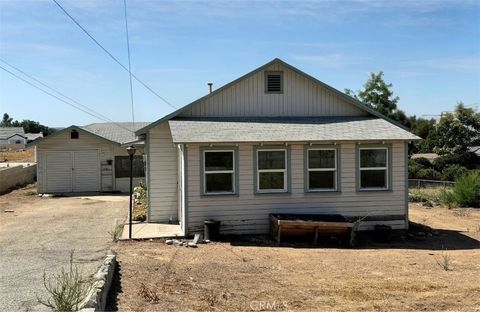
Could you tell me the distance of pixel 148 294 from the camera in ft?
25.2

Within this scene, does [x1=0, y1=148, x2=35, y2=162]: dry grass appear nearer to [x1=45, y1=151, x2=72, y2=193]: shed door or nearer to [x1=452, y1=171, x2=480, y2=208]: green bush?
[x1=45, y1=151, x2=72, y2=193]: shed door

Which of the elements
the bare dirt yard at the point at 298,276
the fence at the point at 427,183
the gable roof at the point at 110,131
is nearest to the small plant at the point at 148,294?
the bare dirt yard at the point at 298,276

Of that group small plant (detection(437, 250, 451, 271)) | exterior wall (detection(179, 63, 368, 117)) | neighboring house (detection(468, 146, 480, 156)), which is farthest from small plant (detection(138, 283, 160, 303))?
neighboring house (detection(468, 146, 480, 156))

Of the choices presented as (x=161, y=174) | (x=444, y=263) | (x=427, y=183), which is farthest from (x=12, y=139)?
(x=444, y=263)

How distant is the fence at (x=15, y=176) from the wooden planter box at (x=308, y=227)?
18478 mm

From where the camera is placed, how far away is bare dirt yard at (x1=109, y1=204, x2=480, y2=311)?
7.51 m

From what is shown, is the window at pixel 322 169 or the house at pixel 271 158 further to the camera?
the window at pixel 322 169

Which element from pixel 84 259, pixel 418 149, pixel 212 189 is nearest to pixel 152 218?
pixel 212 189

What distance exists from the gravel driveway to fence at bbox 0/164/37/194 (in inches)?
93.4

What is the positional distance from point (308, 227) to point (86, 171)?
660 inches

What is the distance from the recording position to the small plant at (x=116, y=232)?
13084 millimetres

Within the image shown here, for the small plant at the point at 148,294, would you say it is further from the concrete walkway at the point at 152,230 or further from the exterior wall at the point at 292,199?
the exterior wall at the point at 292,199

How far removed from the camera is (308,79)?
621 inches

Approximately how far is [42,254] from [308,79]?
9528mm
